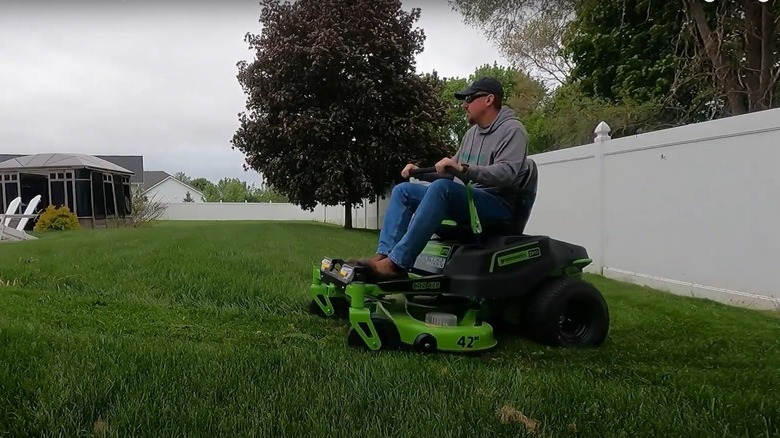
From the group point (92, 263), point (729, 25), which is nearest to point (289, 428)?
point (92, 263)

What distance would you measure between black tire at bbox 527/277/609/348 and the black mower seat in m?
0.40

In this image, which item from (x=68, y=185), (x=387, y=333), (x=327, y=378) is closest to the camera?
(x=327, y=378)

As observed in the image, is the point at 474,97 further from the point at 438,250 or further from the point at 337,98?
the point at 337,98

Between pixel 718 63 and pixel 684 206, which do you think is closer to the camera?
pixel 684 206

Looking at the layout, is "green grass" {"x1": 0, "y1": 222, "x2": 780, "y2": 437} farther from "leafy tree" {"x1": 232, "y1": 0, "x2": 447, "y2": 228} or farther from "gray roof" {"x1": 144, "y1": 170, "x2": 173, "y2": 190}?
"gray roof" {"x1": 144, "y1": 170, "x2": 173, "y2": 190}

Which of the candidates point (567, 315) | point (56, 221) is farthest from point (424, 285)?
point (56, 221)

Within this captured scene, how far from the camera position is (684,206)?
5.49 meters

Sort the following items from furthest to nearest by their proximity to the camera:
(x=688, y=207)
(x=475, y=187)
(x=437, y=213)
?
1. (x=688, y=207)
2. (x=475, y=187)
3. (x=437, y=213)

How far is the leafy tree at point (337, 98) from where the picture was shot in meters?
14.9

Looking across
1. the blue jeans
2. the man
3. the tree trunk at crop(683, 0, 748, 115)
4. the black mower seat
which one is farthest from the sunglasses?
the tree trunk at crop(683, 0, 748, 115)

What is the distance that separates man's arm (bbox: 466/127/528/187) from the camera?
3.06 m

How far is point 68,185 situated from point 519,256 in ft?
67.3

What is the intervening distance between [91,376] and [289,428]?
910mm

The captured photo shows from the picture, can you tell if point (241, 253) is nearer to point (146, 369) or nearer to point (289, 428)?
point (146, 369)
